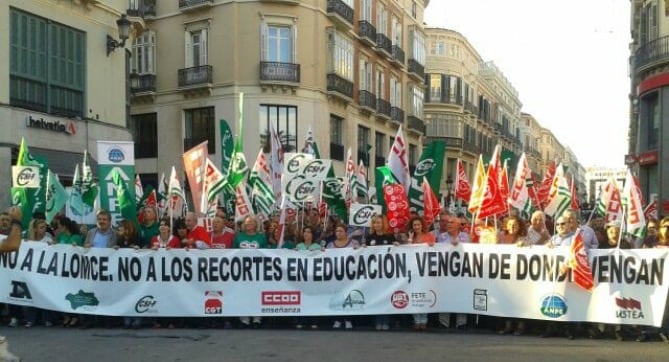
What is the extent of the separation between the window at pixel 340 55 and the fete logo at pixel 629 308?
2663 centimetres

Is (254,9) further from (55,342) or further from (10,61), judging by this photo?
(55,342)

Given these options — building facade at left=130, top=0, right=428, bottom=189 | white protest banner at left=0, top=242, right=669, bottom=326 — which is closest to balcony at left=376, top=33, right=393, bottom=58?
building facade at left=130, top=0, right=428, bottom=189

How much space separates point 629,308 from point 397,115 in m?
36.1

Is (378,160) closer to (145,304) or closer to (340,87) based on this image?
(340,87)

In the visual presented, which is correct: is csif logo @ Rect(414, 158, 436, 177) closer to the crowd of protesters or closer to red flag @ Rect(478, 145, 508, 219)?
the crowd of protesters

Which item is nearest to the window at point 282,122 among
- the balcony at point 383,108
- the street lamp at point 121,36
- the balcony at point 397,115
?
the balcony at point 383,108

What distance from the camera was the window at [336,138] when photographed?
3603 cm

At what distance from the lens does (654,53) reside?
2878 centimetres

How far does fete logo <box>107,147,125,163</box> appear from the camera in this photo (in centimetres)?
1213

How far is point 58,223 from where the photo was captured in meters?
11.9

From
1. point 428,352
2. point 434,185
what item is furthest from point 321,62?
point 428,352

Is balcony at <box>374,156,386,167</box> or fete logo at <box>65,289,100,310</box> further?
balcony at <box>374,156,386,167</box>

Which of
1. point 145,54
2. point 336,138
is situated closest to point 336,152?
point 336,138

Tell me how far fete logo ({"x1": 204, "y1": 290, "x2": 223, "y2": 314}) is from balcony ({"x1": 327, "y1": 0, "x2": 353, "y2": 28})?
25.9 metres
